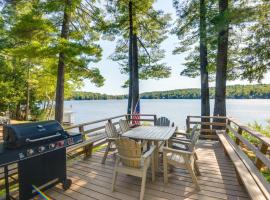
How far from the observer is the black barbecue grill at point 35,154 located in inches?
84.0

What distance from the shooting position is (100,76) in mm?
8016

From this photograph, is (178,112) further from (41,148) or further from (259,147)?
(41,148)

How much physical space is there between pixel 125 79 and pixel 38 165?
8404mm

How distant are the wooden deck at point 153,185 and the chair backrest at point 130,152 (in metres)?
0.47

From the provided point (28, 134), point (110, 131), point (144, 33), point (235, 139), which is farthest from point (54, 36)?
point (235, 139)

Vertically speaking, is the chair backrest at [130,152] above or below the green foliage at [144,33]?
below

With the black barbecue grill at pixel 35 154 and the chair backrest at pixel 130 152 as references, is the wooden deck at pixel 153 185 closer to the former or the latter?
the black barbecue grill at pixel 35 154

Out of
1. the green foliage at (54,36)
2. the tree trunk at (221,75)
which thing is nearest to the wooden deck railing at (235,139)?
the tree trunk at (221,75)

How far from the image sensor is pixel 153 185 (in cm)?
302

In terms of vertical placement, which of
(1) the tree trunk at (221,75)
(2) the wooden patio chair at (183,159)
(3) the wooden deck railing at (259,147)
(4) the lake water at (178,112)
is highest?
(1) the tree trunk at (221,75)

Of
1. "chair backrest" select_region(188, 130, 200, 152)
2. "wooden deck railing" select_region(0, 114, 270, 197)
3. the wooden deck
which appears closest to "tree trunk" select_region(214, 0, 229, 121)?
"wooden deck railing" select_region(0, 114, 270, 197)

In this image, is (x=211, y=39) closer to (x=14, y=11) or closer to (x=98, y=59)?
(x=98, y=59)

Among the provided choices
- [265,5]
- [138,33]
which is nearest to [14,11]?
[138,33]

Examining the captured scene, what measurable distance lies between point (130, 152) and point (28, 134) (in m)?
1.38
